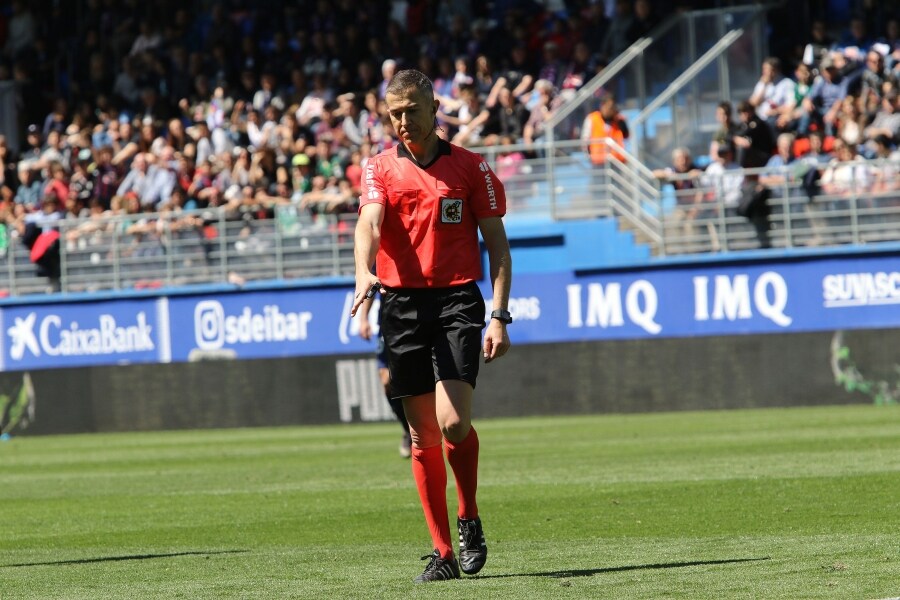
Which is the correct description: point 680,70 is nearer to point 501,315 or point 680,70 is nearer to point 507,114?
point 507,114

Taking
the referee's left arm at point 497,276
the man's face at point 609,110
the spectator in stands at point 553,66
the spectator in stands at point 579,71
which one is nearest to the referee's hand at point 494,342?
the referee's left arm at point 497,276

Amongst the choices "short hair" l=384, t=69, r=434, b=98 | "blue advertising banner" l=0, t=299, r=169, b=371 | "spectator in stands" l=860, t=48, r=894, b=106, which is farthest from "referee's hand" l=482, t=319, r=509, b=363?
"blue advertising banner" l=0, t=299, r=169, b=371

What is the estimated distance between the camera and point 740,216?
918 inches

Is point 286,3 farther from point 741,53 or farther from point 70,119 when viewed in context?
point 741,53

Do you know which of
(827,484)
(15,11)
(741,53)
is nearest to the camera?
(827,484)

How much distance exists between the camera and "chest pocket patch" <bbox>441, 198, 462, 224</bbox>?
7.40 m

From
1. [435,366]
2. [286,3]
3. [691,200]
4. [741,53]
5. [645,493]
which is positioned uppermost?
[286,3]

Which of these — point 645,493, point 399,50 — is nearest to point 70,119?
point 399,50

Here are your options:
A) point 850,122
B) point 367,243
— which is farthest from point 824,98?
point 367,243

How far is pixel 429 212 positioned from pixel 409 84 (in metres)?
0.58

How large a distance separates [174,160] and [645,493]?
19.5 metres

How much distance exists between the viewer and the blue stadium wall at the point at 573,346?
21031 millimetres

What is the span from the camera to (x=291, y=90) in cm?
2970

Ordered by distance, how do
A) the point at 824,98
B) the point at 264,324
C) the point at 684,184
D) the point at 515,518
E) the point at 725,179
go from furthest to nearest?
the point at 264,324, the point at 684,184, the point at 824,98, the point at 725,179, the point at 515,518
